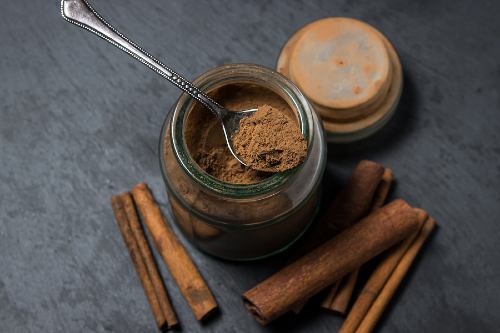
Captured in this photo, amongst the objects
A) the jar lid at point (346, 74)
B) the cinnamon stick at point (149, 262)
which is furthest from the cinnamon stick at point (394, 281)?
the cinnamon stick at point (149, 262)

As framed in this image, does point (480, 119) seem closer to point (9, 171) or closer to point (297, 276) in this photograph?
point (297, 276)

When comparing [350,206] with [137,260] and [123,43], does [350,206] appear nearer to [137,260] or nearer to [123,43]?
[137,260]

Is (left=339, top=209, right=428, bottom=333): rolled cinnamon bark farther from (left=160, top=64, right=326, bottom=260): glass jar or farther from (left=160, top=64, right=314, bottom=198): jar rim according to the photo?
(left=160, top=64, right=314, bottom=198): jar rim

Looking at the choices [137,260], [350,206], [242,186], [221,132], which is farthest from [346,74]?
[137,260]

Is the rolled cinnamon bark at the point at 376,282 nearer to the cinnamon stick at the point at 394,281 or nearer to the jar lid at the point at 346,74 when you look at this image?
the cinnamon stick at the point at 394,281

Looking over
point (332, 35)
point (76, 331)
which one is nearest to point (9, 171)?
point (76, 331)

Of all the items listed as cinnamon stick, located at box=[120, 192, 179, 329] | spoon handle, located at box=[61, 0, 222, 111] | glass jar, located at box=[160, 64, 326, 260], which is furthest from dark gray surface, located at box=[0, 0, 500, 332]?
spoon handle, located at box=[61, 0, 222, 111]
